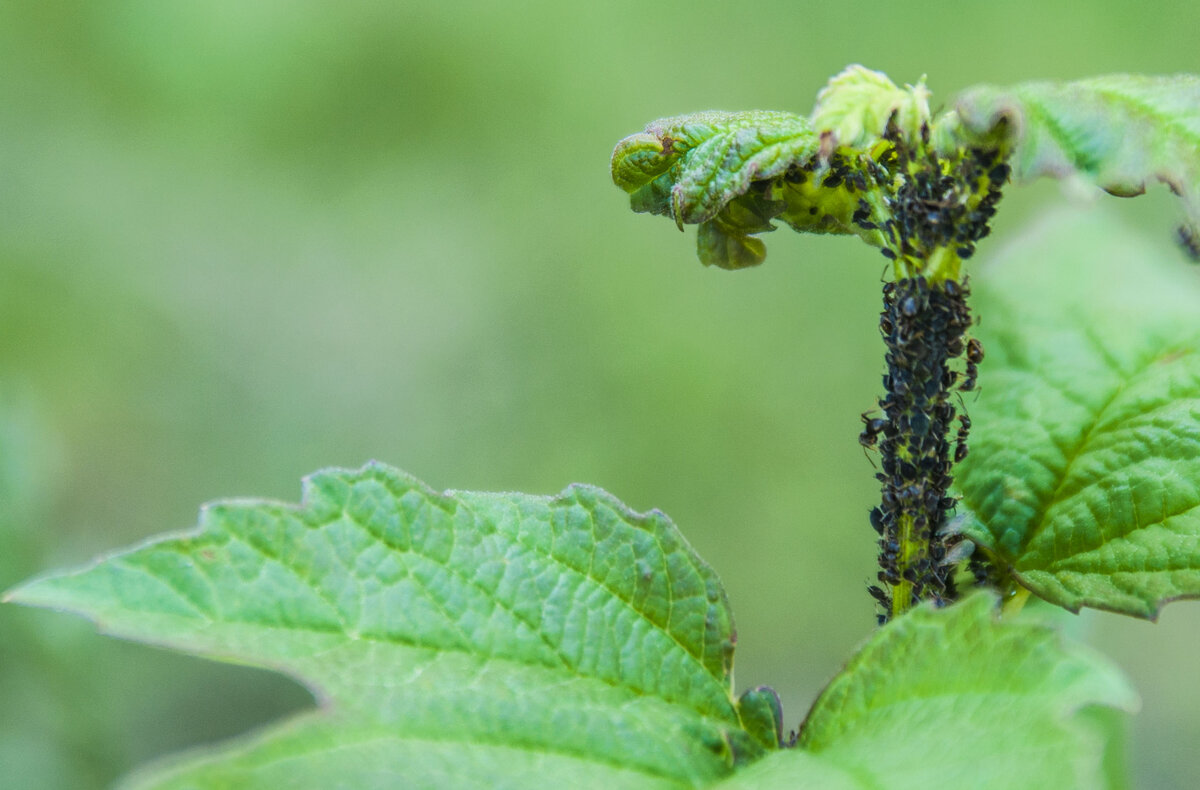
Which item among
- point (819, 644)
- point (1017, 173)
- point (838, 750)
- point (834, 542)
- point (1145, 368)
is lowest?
point (838, 750)

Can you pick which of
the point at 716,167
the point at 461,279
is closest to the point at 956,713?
the point at 716,167

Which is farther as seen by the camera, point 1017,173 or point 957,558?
point 957,558

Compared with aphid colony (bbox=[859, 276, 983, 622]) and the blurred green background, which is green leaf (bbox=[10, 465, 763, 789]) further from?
the blurred green background

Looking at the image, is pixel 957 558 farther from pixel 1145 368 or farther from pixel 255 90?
pixel 255 90

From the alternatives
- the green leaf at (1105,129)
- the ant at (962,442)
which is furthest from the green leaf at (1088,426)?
the green leaf at (1105,129)

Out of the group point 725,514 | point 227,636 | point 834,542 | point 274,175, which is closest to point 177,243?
point 274,175

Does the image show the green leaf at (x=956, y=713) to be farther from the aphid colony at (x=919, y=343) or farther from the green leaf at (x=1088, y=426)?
the green leaf at (x=1088, y=426)
